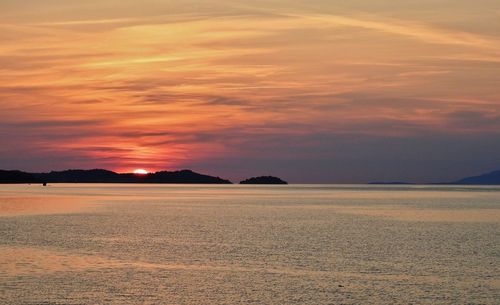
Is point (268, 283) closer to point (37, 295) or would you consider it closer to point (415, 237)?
point (37, 295)

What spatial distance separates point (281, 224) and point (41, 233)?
35.6 metres

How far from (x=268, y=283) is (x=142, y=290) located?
8.23m

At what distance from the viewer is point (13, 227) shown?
9062 cm

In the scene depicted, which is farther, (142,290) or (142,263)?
(142,263)

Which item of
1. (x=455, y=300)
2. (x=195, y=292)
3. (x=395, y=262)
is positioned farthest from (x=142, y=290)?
(x=395, y=262)

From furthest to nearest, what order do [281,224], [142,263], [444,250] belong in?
1. [281,224]
2. [444,250]
3. [142,263]

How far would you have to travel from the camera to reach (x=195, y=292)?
141 ft

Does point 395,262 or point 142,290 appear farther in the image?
point 395,262

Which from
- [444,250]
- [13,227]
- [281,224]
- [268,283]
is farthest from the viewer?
[281,224]

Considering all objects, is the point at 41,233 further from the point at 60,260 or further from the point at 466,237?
the point at 466,237

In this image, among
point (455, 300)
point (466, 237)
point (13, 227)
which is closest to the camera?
point (455, 300)

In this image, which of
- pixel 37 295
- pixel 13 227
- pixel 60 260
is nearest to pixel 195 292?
pixel 37 295

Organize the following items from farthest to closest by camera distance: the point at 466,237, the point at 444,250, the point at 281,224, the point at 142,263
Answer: the point at 281,224 < the point at 466,237 < the point at 444,250 < the point at 142,263

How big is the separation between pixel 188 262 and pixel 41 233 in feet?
103
